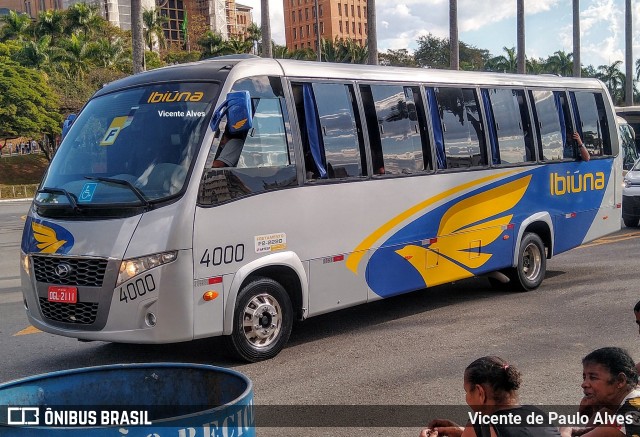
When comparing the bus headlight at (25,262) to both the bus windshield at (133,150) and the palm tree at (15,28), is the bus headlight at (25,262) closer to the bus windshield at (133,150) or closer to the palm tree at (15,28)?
the bus windshield at (133,150)

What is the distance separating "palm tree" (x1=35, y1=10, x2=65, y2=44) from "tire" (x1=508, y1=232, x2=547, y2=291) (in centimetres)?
7202

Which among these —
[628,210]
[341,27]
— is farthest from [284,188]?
[341,27]

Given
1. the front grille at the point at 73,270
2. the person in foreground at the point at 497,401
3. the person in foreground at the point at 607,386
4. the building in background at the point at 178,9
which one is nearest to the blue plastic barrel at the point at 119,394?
the person in foreground at the point at 497,401

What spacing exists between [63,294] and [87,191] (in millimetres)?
967

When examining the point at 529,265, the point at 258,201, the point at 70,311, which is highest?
the point at 258,201

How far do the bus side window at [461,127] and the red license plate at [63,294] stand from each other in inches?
199

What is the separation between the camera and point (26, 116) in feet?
215

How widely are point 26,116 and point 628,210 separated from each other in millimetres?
56379

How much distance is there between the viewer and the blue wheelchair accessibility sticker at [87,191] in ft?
24.5

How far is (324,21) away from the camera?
462 feet

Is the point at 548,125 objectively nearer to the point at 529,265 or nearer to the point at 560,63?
the point at 529,265

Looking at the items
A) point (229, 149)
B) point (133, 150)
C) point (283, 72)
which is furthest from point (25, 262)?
point (283, 72)

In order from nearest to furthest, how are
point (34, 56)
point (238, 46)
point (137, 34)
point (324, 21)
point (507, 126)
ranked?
point (507, 126), point (137, 34), point (34, 56), point (238, 46), point (324, 21)

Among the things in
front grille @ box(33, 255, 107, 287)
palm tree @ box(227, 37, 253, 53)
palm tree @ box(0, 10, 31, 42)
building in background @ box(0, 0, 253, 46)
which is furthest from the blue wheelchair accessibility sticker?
building in background @ box(0, 0, 253, 46)
